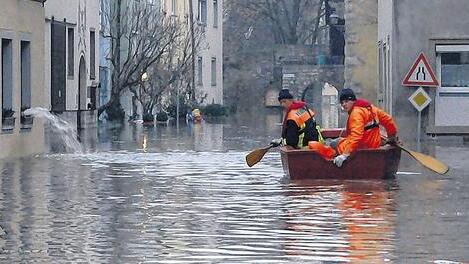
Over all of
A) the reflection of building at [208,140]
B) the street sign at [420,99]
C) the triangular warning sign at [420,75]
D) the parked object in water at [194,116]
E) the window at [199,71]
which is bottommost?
the reflection of building at [208,140]

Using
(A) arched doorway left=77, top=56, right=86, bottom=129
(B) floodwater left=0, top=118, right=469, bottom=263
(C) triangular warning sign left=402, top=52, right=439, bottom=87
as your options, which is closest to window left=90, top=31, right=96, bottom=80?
(A) arched doorway left=77, top=56, right=86, bottom=129

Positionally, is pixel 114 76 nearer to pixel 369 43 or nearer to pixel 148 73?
pixel 148 73

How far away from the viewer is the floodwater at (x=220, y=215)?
12.8 metres

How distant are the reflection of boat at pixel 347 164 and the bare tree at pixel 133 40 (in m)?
34.8

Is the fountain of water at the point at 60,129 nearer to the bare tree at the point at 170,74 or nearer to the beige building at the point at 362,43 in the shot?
the beige building at the point at 362,43

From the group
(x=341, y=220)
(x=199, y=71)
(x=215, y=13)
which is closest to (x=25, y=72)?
(x=341, y=220)

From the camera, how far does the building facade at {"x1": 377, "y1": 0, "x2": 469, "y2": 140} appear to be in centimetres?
3778

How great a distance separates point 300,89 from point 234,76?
4247 mm

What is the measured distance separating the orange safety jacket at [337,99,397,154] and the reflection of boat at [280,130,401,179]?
16 cm

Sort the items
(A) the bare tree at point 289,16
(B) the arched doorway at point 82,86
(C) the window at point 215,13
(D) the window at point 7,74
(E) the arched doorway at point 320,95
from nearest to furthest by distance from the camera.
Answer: (D) the window at point 7,74, (B) the arched doorway at point 82,86, (C) the window at point 215,13, (E) the arched doorway at point 320,95, (A) the bare tree at point 289,16

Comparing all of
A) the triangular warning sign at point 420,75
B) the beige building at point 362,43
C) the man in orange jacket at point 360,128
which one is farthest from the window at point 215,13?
the man in orange jacket at point 360,128

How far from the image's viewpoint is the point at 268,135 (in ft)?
149

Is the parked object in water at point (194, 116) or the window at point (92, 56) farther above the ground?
the window at point (92, 56)

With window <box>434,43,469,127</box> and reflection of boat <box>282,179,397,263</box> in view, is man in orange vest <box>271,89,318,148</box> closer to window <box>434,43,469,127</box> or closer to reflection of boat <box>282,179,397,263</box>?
reflection of boat <box>282,179,397,263</box>
